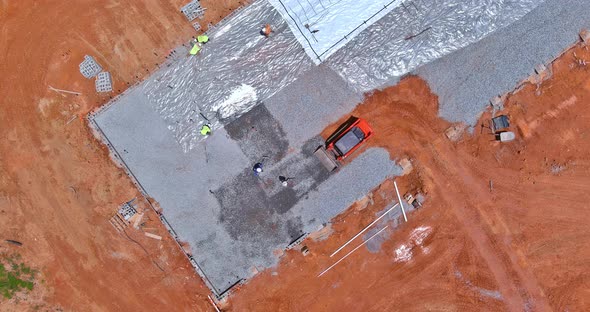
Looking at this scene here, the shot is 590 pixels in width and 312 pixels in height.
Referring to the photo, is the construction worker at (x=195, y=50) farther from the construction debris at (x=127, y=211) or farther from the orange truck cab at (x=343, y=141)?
the construction debris at (x=127, y=211)

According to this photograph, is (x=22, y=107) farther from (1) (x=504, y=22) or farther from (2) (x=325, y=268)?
(1) (x=504, y=22)

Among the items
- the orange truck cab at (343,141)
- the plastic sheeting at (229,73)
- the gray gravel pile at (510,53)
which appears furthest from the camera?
the plastic sheeting at (229,73)

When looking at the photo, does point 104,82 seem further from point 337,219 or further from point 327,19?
point 337,219

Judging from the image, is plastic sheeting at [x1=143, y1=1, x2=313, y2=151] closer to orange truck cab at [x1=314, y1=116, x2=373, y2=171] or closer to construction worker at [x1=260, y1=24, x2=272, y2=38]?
construction worker at [x1=260, y1=24, x2=272, y2=38]

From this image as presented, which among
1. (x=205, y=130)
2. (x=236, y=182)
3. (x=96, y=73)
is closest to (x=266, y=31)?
(x=205, y=130)

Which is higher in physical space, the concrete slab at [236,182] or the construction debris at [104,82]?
the construction debris at [104,82]

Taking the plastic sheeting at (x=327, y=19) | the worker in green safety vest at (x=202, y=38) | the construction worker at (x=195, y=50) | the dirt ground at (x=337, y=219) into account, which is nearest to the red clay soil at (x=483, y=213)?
the dirt ground at (x=337, y=219)

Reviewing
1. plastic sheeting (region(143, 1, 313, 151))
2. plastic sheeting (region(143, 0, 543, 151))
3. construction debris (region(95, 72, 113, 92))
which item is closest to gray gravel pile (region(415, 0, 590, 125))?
plastic sheeting (region(143, 0, 543, 151))
